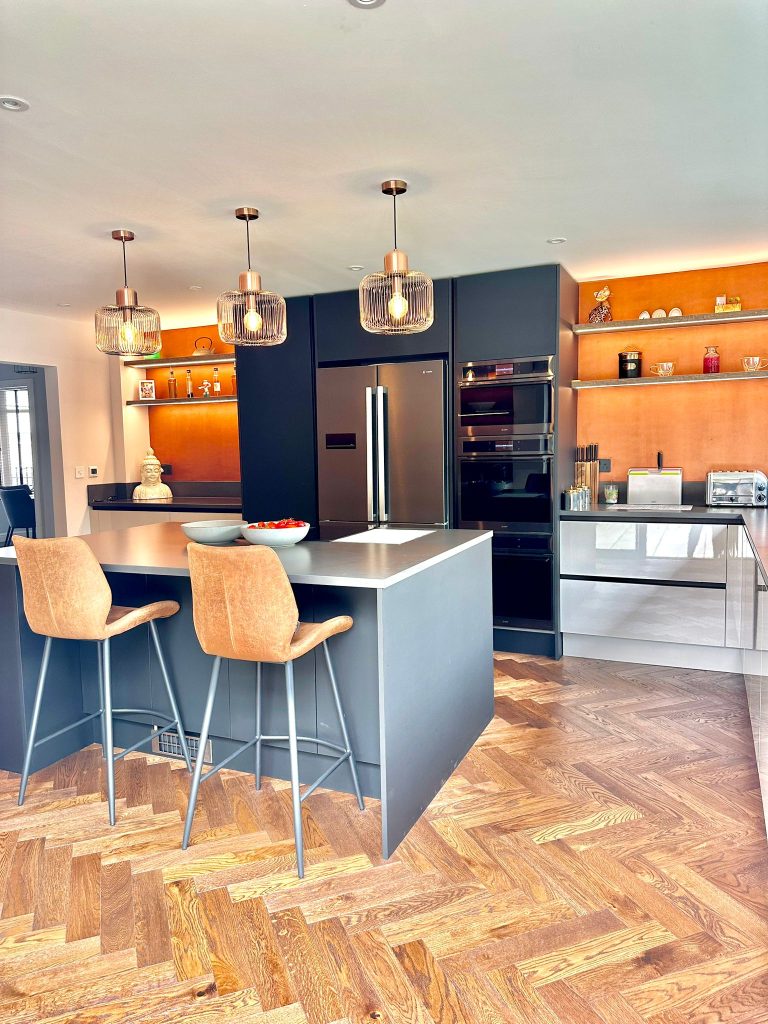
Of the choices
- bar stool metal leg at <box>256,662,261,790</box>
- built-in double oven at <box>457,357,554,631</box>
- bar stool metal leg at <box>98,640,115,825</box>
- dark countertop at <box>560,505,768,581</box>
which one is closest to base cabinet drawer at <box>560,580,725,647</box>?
built-in double oven at <box>457,357,554,631</box>

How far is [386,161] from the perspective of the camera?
2816 millimetres

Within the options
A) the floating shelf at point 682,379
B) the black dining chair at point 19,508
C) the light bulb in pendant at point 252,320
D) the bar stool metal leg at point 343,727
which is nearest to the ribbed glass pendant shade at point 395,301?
the light bulb in pendant at point 252,320

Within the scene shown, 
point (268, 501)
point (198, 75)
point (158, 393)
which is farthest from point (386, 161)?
point (158, 393)

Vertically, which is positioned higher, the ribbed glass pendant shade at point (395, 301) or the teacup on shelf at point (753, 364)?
the ribbed glass pendant shade at point (395, 301)

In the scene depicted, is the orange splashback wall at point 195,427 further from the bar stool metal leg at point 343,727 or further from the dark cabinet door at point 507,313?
the bar stool metal leg at point 343,727

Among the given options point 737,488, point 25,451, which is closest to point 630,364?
point 737,488

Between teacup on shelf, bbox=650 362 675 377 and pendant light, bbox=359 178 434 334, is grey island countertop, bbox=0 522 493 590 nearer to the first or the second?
pendant light, bbox=359 178 434 334

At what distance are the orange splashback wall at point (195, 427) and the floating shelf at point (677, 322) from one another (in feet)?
10.3

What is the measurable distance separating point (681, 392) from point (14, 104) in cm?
407

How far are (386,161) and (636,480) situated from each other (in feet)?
9.29

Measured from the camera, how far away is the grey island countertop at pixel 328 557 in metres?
2.38

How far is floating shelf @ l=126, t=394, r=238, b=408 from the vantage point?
20.2 ft

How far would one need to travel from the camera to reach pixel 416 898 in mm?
2164

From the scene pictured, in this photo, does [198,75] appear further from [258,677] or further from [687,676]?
[687,676]
